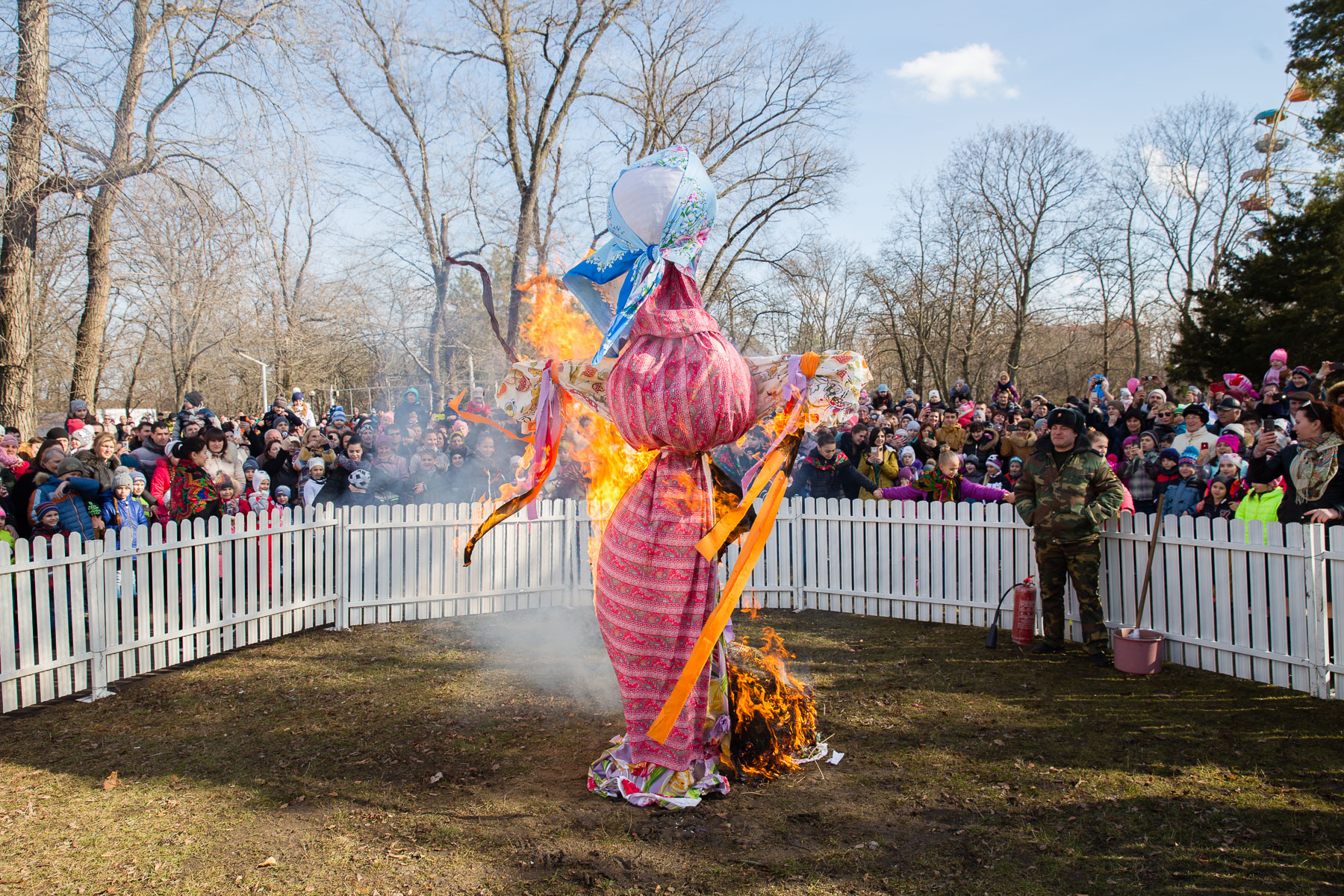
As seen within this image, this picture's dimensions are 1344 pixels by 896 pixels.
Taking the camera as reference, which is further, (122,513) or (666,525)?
(122,513)

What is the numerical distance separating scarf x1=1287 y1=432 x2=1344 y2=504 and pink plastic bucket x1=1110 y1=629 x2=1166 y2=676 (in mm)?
1384

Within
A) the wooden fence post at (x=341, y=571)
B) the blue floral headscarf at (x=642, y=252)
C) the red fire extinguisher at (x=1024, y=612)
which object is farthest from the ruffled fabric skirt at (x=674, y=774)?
the wooden fence post at (x=341, y=571)

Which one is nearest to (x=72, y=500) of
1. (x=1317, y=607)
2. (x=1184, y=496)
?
(x=1317, y=607)

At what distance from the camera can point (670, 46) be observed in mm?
22672

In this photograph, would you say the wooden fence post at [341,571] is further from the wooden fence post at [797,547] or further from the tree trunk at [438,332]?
the tree trunk at [438,332]

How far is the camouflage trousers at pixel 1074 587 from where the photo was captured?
6297 mm

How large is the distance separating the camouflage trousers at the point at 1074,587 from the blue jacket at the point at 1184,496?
5.10 ft

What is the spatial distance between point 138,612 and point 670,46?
69.1 ft

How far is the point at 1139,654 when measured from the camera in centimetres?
582

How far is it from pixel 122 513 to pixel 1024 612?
25.2 ft

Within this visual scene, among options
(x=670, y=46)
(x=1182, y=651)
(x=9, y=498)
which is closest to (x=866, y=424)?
(x=1182, y=651)

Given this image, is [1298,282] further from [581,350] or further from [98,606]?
[98,606]

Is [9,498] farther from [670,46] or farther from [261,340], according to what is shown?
[261,340]

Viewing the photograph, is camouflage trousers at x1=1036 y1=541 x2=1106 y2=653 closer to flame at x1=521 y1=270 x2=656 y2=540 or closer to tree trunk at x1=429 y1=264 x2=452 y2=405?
flame at x1=521 y1=270 x2=656 y2=540
